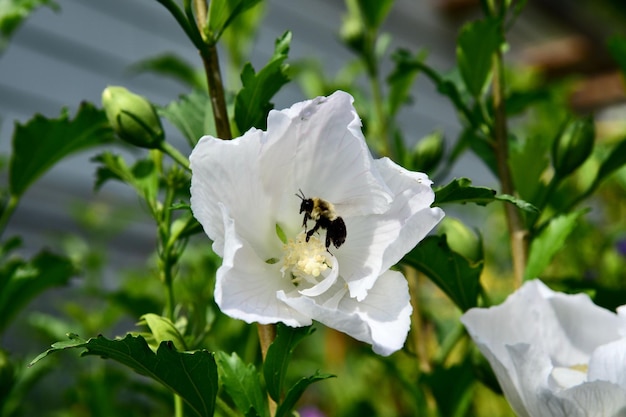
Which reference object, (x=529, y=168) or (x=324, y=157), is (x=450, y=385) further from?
(x=324, y=157)

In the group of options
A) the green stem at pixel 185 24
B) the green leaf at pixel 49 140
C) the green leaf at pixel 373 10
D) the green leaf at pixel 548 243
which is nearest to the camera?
the green stem at pixel 185 24

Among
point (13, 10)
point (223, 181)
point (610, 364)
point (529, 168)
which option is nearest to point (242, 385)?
point (223, 181)

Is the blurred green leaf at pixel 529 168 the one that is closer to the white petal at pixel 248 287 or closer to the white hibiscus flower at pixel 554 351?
the white hibiscus flower at pixel 554 351

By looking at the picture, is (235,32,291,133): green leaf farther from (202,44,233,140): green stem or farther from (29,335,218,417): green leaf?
(29,335,218,417): green leaf

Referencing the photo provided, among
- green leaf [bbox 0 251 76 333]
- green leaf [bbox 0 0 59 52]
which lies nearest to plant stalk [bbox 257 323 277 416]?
green leaf [bbox 0 251 76 333]

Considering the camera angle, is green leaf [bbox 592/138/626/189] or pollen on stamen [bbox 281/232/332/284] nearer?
pollen on stamen [bbox 281/232/332/284]

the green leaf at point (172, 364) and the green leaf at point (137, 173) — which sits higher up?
the green leaf at point (137, 173)

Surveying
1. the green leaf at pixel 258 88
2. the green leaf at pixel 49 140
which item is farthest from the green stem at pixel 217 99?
the green leaf at pixel 49 140
